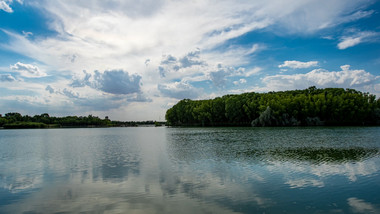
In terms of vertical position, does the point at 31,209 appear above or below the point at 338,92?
below

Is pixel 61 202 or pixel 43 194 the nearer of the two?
pixel 61 202

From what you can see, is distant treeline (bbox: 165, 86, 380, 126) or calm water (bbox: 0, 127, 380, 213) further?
distant treeline (bbox: 165, 86, 380, 126)

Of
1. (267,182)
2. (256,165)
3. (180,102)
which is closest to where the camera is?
(267,182)

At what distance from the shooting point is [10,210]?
34.4ft

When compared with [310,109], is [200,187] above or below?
below

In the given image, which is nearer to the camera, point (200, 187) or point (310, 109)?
point (200, 187)

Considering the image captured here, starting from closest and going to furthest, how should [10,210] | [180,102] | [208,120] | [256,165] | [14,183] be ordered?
1. [10,210]
2. [14,183]
3. [256,165]
4. [208,120]
5. [180,102]

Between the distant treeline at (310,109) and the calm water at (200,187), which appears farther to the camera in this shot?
the distant treeline at (310,109)

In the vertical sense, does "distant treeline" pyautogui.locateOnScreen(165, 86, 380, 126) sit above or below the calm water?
above

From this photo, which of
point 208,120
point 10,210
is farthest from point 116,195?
point 208,120

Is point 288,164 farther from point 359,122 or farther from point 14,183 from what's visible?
point 359,122

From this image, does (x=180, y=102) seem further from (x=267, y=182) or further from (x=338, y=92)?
(x=267, y=182)

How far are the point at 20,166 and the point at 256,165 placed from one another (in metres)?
19.1

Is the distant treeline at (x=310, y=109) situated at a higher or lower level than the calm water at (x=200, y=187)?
higher
